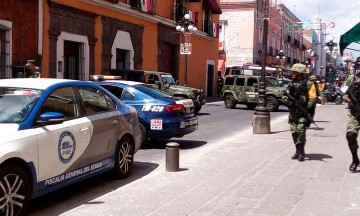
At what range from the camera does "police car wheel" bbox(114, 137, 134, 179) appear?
7.19m

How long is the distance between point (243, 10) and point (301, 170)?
4141 centimetres

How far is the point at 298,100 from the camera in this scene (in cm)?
862

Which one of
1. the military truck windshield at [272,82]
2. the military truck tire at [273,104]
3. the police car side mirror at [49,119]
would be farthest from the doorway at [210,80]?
the police car side mirror at [49,119]

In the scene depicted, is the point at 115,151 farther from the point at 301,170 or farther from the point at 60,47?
the point at 60,47

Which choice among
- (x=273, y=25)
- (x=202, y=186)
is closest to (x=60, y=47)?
(x=202, y=186)

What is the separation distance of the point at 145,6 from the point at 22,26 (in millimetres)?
10269

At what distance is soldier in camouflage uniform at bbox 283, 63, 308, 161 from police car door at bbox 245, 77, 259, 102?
1499cm

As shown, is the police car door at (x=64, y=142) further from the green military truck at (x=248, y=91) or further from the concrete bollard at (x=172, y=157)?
the green military truck at (x=248, y=91)

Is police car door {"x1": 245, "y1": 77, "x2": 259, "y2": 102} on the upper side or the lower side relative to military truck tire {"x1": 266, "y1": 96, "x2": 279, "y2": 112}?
upper

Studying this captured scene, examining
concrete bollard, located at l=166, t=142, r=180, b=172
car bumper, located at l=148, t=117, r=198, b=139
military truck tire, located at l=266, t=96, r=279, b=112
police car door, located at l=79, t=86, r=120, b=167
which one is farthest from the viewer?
military truck tire, located at l=266, t=96, r=279, b=112

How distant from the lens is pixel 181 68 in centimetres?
3331

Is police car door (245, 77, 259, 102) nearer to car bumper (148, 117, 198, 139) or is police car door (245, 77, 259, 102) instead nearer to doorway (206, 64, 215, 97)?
car bumper (148, 117, 198, 139)

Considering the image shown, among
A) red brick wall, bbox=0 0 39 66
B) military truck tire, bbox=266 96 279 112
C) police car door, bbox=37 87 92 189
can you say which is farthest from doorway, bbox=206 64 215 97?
police car door, bbox=37 87 92 189

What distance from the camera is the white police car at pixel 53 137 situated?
492 cm
